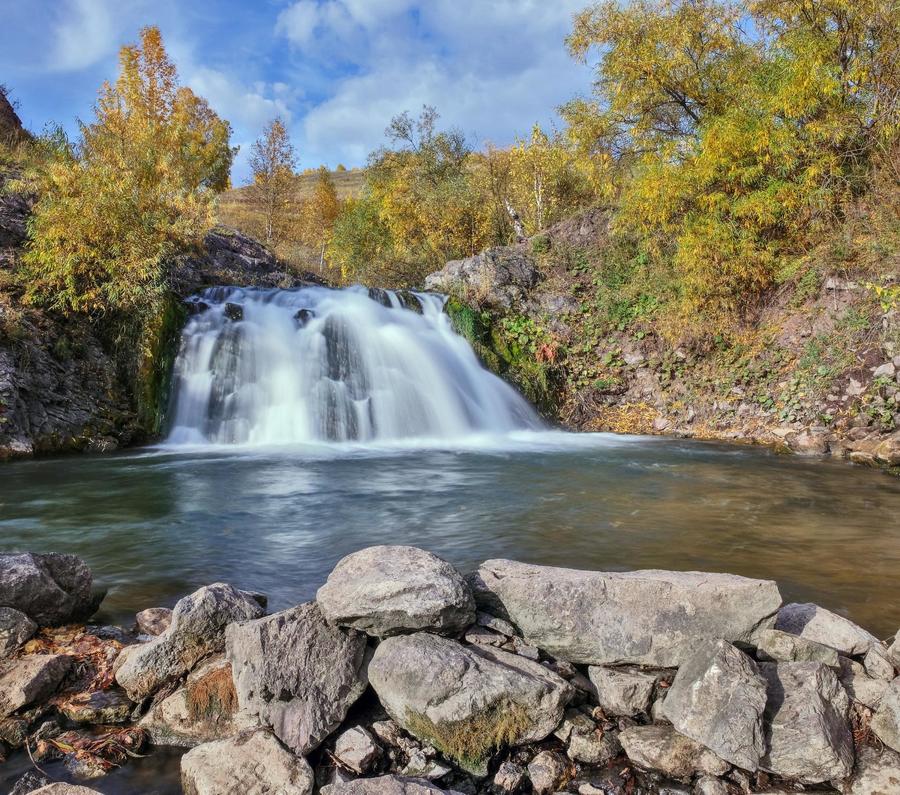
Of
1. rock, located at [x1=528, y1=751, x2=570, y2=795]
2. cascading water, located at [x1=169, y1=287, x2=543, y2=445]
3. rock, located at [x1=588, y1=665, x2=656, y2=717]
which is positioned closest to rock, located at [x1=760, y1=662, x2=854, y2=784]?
rock, located at [x1=588, y1=665, x2=656, y2=717]

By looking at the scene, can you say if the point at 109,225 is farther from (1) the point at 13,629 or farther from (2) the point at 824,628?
(2) the point at 824,628

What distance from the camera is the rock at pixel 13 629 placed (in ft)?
11.2

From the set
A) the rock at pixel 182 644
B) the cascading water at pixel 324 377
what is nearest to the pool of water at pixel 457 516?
the rock at pixel 182 644

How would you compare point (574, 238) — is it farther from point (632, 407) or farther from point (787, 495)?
point (787, 495)

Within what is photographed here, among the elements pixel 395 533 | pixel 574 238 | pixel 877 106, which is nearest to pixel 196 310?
pixel 395 533

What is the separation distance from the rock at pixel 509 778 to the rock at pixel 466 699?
73 mm

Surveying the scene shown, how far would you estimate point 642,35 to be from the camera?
1545 centimetres

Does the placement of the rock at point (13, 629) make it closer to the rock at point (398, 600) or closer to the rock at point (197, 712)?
the rock at point (197, 712)

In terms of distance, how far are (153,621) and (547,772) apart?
8.81 ft

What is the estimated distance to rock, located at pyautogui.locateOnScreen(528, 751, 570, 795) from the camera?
104 inches

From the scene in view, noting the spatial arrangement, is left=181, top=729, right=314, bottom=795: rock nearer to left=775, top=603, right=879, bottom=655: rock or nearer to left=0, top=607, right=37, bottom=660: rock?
left=0, top=607, right=37, bottom=660: rock

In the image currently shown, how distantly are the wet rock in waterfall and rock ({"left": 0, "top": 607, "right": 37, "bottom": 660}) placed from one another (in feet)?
37.0

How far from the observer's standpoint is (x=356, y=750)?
2752 millimetres

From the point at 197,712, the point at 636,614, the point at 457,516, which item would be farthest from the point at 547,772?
the point at 457,516
